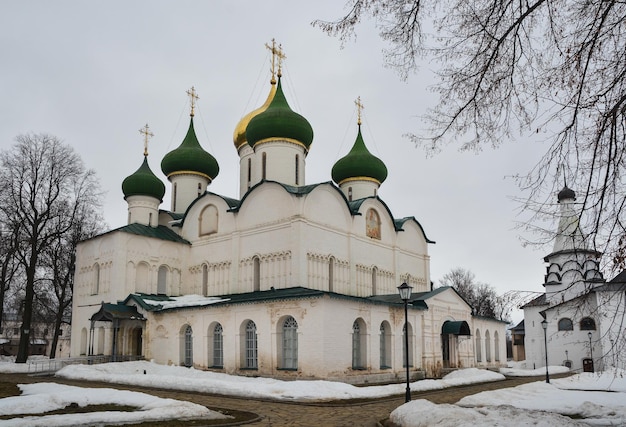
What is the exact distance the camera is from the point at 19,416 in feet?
31.7

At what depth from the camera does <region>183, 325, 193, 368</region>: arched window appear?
2327cm

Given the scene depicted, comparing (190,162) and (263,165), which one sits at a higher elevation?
(190,162)

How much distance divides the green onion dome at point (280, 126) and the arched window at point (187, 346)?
370 inches

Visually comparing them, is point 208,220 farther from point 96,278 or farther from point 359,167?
point 359,167

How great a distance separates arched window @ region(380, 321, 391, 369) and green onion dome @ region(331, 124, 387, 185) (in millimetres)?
10663

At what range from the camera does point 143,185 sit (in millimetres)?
29312

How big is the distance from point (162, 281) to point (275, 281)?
23.0ft

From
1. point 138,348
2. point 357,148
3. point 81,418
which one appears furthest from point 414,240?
point 81,418

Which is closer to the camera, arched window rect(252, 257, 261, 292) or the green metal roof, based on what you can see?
arched window rect(252, 257, 261, 292)

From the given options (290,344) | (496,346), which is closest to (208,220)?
(290,344)

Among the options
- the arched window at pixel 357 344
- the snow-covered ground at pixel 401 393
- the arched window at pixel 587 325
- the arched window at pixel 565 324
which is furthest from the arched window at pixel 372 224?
the arched window at pixel 587 325

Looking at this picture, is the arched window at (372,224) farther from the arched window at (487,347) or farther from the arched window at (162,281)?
the arched window at (162,281)

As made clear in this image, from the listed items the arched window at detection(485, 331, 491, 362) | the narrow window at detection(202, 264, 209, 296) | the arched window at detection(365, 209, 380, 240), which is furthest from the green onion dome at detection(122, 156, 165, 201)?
the arched window at detection(485, 331, 491, 362)

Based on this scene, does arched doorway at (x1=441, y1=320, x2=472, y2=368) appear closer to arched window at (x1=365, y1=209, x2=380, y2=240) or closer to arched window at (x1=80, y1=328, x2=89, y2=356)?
arched window at (x1=365, y1=209, x2=380, y2=240)
